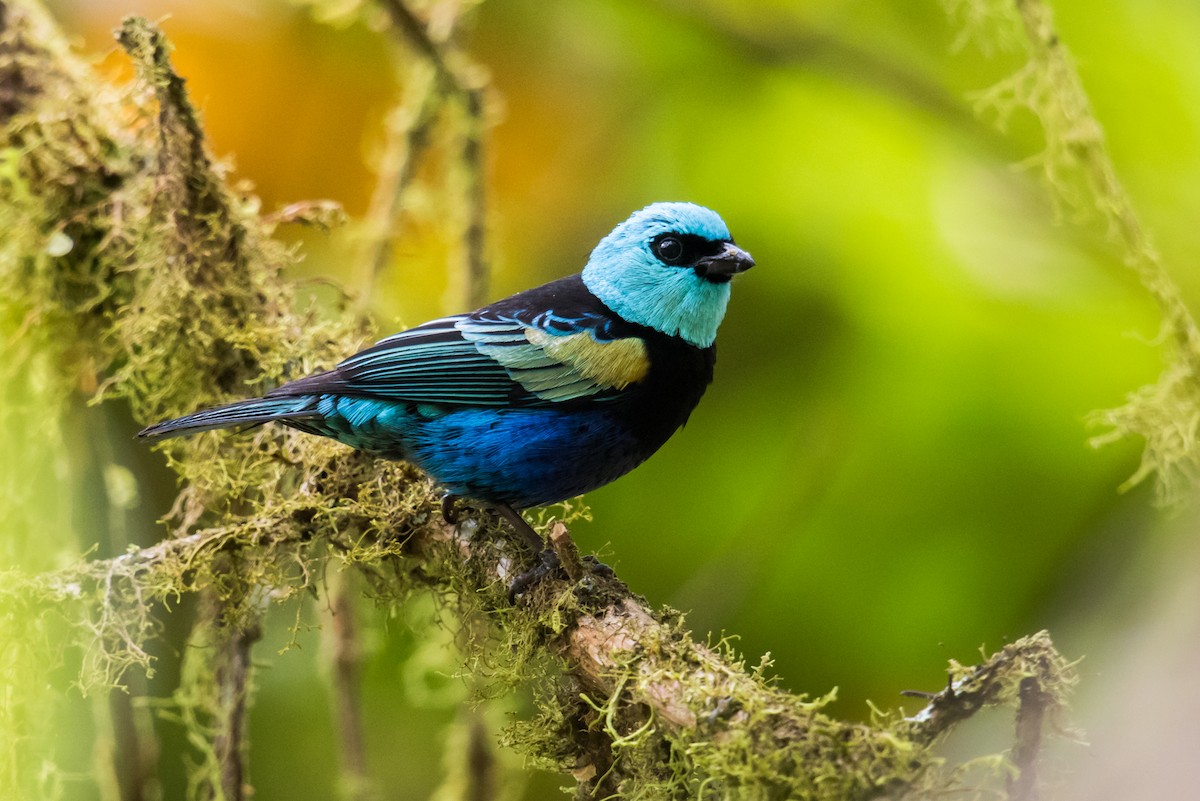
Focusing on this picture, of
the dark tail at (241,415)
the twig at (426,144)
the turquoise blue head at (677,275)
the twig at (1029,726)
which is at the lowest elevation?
the twig at (1029,726)

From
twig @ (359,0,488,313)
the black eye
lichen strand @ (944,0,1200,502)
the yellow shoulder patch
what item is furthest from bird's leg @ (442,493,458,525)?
lichen strand @ (944,0,1200,502)

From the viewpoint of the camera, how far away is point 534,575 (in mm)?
2834

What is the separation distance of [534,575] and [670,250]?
3.86ft

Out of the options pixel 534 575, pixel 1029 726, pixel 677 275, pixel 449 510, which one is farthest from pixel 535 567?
pixel 1029 726

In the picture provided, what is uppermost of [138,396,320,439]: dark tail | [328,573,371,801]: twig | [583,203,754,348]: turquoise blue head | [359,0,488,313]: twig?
[359,0,488,313]: twig

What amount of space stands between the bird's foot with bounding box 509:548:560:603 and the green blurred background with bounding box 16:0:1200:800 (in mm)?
1137

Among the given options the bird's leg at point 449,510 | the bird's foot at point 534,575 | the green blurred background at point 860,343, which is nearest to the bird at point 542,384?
the bird's leg at point 449,510

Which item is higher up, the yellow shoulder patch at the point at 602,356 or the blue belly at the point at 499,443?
the yellow shoulder patch at the point at 602,356

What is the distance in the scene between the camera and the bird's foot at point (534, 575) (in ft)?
9.23

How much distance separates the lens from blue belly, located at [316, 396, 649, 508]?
309 centimetres

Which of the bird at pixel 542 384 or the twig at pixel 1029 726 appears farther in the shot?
the bird at pixel 542 384

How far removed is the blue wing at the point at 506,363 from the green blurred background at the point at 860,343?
820 mm

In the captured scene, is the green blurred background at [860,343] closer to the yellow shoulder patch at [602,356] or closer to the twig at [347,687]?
the twig at [347,687]

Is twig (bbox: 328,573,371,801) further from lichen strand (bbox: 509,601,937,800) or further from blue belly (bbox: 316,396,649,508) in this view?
lichen strand (bbox: 509,601,937,800)
